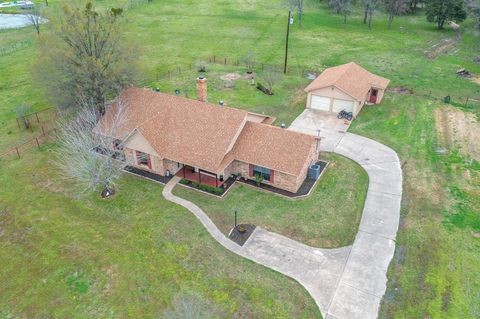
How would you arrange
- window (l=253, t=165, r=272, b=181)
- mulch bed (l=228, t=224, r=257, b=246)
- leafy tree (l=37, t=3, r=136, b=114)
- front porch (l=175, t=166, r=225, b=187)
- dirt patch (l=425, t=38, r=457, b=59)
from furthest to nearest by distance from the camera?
dirt patch (l=425, t=38, r=457, b=59) → leafy tree (l=37, t=3, r=136, b=114) → front porch (l=175, t=166, r=225, b=187) → window (l=253, t=165, r=272, b=181) → mulch bed (l=228, t=224, r=257, b=246)

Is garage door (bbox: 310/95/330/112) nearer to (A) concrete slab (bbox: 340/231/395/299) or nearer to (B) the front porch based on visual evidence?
(B) the front porch

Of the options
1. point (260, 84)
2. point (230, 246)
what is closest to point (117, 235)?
point (230, 246)

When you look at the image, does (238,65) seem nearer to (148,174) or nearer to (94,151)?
(148,174)

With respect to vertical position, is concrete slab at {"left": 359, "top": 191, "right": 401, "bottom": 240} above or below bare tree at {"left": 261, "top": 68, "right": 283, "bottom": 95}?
below

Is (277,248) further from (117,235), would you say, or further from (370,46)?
(370,46)

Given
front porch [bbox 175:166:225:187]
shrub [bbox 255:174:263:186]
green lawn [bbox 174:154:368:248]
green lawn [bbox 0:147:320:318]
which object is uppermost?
shrub [bbox 255:174:263:186]

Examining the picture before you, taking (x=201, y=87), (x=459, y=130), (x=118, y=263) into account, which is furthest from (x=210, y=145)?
(x=459, y=130)

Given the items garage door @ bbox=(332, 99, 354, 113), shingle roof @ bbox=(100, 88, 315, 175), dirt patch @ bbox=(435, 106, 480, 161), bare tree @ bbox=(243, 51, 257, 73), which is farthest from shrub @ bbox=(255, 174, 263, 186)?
bare tree @ bbox=(243, 51, 257, 73)
